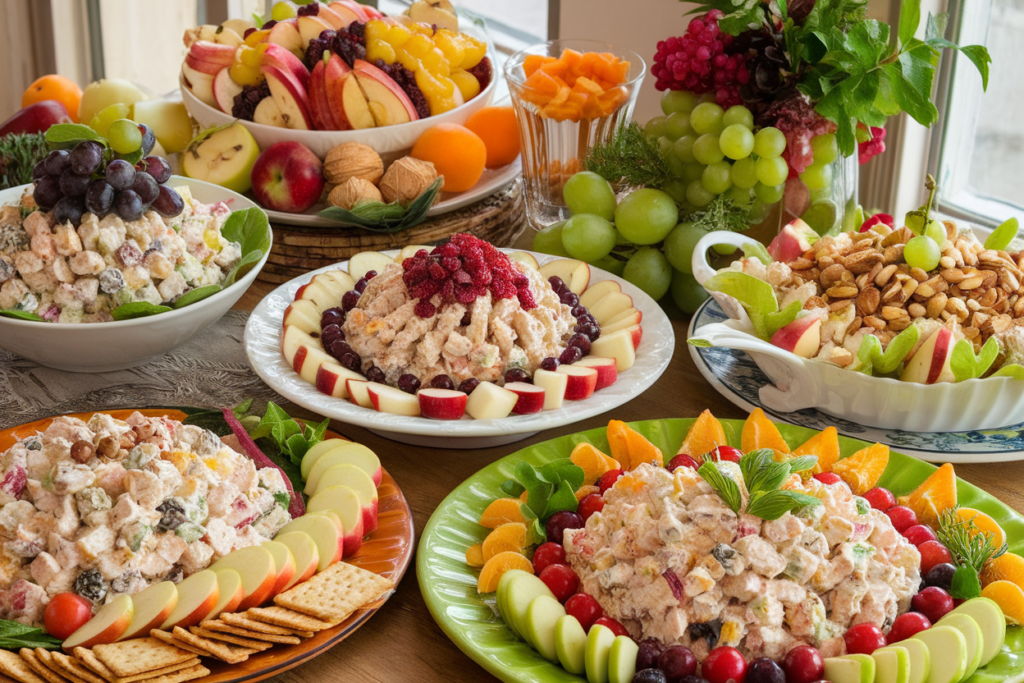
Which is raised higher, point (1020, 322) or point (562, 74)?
point (562, 74)

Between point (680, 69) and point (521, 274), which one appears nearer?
point (521, 274)

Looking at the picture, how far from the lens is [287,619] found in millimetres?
1010

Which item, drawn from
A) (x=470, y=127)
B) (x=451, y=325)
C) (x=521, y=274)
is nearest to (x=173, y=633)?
(x=451, y=325)

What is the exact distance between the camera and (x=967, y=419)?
1395 millimetres

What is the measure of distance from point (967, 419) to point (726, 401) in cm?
37

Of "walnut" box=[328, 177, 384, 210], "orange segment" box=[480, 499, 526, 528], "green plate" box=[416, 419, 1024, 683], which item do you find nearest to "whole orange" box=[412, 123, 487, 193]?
"walnut" box=[328, 177, 384, 210]

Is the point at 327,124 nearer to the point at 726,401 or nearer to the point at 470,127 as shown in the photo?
the point at 470,127

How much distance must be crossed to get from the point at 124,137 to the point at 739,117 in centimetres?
103

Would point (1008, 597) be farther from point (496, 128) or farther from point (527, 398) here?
point (496, 128)

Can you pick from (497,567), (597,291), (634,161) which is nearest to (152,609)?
(497,567)

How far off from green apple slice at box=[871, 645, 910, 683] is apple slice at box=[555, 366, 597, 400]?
58 centimetres

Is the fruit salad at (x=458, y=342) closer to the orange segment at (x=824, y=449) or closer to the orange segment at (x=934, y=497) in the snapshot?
the orange segment at (x=824, y=449)

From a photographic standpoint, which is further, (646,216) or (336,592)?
(646,216)

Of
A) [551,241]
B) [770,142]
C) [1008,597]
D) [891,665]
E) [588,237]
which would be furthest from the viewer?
[551,241]
